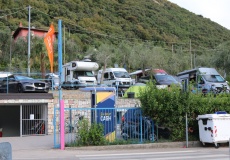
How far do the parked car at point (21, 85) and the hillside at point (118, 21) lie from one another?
44.6 metres

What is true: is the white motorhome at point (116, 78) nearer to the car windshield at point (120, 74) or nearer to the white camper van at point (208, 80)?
the car windshield at point (120, 74)

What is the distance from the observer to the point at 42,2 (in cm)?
7712

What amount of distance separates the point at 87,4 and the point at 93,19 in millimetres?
10412

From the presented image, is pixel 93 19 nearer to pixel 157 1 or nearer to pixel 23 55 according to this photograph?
pixel 23 55

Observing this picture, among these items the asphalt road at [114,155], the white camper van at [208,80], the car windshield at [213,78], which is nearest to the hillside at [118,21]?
the white camper van at [208,80]

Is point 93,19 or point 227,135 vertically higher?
point 93,19

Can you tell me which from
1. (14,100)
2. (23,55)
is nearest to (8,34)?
(23,55)

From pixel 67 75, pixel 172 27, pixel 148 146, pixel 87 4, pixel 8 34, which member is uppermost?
pixel 87 4

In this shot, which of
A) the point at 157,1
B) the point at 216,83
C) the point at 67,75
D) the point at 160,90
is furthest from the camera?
the point at 157,1

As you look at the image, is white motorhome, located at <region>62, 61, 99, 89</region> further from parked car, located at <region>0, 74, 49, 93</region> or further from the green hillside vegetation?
parked car, located at <region>0, 74, 49, 93</region>

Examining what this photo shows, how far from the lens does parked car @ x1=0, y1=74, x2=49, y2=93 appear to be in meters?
22.0

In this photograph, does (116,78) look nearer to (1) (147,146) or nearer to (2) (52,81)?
(2) (52,81)

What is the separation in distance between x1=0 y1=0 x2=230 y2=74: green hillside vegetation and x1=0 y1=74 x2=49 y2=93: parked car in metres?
18.3

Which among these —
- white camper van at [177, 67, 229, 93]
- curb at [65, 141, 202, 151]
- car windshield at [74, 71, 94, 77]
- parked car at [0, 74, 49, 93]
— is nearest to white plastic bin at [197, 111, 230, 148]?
curb at [65, 141, 202, 151]
